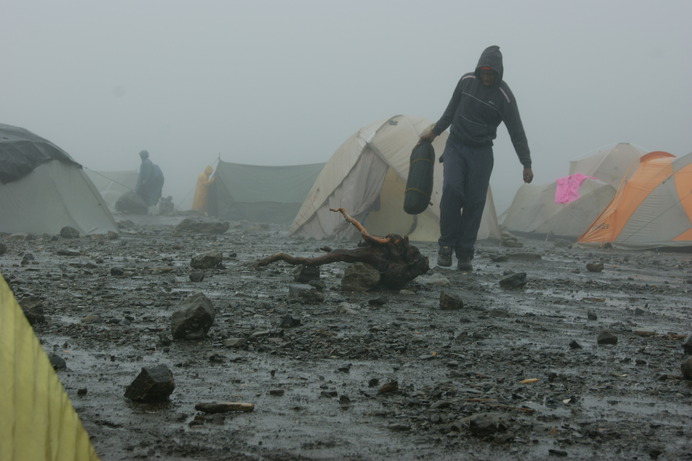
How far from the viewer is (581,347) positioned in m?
3.48

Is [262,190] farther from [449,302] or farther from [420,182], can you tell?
[449,302]

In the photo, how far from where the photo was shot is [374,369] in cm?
291

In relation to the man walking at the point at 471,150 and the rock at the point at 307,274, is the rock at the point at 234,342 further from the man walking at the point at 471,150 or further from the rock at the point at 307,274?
the man walking at the point at 471,150

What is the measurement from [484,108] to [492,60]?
0.49 m

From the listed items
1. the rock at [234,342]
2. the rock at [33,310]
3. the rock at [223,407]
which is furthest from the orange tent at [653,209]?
the rock at [223,407]

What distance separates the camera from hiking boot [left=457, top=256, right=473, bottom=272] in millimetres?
7214

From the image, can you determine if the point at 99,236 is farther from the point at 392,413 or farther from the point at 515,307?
the point at 392,413

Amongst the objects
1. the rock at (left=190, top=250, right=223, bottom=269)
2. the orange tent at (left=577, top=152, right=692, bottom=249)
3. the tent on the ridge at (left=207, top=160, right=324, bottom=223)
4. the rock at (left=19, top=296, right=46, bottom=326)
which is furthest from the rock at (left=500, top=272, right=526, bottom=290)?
the tent on the ridge at (left=207, top=160, right=324, bottom=223)

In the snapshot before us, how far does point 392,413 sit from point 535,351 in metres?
1.27

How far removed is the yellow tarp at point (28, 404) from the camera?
1176 mm

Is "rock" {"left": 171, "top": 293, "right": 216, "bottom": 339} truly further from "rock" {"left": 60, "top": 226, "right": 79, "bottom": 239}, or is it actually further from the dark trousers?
"rock" {"left": 60, "top": 226, "right": 79, "bottom": 239}

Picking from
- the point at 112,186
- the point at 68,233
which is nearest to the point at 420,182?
the point at 68,233

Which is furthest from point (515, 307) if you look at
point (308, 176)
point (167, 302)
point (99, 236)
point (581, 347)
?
point (308, 176)

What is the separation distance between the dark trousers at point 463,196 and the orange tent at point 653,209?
5131mm
